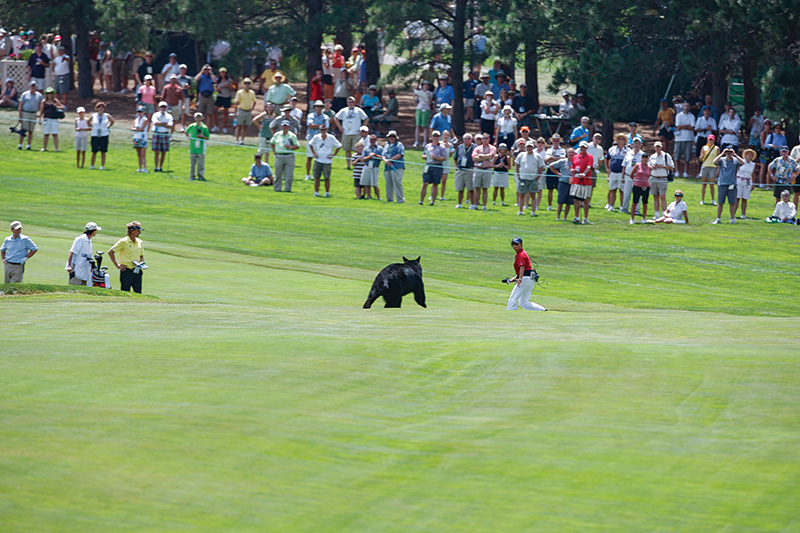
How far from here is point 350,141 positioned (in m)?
36.2

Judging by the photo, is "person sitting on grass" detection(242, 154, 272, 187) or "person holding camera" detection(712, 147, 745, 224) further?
"person sitting on grass" detection(242, 154, 272, 187)

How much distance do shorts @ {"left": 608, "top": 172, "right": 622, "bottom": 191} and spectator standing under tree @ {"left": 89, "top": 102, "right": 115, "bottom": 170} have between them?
15.4 m

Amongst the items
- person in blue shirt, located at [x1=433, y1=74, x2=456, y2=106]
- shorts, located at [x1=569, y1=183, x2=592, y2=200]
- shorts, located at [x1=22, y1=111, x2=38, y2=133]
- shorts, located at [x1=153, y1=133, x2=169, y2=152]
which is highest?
person in blue shirt, located at [x1=433, y1=74, x2=456, y2=106]

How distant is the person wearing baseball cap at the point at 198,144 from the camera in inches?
1297

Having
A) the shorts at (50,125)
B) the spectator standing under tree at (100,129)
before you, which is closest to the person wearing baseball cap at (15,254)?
the spectator standing under tree at (100,129)

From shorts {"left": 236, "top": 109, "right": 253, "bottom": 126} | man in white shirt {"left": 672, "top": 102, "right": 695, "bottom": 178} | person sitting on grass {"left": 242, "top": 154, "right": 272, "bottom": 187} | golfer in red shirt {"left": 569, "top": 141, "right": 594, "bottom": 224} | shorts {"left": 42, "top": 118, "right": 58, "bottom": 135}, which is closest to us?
golfer in red shirt {"left": 569, "top": 141, "right": 594, "bottom": 224}

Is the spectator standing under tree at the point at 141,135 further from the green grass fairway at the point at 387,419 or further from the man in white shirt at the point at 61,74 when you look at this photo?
the green grass fairway at the point at 387,419

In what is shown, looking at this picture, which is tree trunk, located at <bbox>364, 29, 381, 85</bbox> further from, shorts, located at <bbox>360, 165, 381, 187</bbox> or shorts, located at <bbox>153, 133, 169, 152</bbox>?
shorts, located at <bbox>360, 165, 381, 187</bbox>

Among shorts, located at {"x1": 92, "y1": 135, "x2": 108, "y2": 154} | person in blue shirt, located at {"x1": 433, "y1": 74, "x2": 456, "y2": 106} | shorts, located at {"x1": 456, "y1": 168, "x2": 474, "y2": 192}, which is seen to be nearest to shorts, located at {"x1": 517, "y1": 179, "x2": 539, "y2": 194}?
shorts, located at {"x1": 456, "y1": 168, "x2": 474, "y2": 192}

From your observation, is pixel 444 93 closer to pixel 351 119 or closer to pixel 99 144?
pixel 351 119

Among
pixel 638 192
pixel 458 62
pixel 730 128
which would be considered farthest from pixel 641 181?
pixel 458 62

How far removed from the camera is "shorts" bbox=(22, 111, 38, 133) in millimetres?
38041

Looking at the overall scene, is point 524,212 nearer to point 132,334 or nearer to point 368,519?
point 132,334

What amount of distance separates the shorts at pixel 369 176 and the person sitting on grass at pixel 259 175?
3878mm
